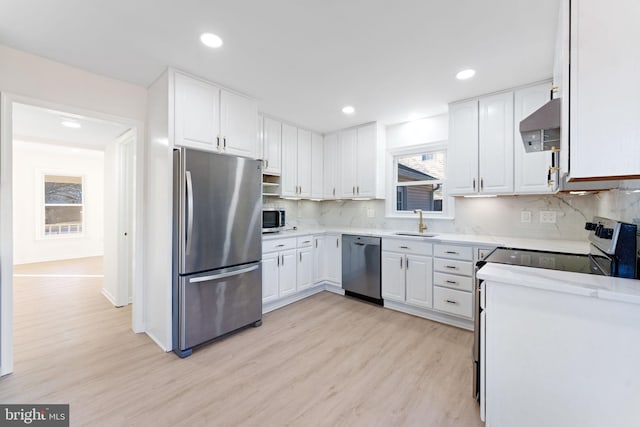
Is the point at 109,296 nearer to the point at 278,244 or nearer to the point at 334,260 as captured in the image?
the point at 278,244

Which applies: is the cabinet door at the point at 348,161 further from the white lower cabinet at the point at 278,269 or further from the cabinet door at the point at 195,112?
the cabinet door at the point at 195,112

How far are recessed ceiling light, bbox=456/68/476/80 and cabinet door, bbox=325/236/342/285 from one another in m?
2.34

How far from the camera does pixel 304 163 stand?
13.4 ft

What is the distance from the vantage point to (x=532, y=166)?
257cm

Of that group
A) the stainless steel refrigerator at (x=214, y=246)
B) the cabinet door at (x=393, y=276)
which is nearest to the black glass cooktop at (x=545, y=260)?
the cabinet door at (x=393, y=276)

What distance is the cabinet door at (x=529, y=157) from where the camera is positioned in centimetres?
252

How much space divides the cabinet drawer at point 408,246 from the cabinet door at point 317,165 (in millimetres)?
1439

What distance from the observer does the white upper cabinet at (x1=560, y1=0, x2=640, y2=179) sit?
91cm

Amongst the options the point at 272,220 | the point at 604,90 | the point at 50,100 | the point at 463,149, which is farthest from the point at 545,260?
the point at 50,100

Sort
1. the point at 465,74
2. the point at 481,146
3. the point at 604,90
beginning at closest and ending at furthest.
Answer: the point at 604,90
the point at 465,74
the point at 481,146

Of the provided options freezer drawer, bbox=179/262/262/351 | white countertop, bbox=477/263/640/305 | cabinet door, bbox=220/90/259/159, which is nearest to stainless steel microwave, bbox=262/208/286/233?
freezer drawer, bbox=179/262/262/351

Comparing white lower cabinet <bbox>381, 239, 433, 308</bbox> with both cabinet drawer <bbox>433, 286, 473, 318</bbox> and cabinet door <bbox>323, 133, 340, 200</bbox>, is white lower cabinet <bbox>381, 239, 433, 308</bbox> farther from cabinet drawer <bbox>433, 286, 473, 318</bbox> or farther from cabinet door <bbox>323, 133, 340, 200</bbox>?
cabinet door <bbox>323, 133, 340, 200</bbox>

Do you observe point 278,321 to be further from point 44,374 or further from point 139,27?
point 139,27

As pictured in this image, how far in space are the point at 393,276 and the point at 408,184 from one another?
1.40 metres
